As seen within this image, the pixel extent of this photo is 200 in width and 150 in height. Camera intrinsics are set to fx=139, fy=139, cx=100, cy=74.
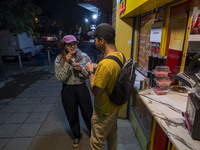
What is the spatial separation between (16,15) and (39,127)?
5.60 m

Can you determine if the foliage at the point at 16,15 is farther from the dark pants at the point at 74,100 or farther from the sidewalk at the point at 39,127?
the dark pants at the point at 74,100

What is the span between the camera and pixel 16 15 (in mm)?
6434

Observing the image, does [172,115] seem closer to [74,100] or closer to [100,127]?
[100,127]

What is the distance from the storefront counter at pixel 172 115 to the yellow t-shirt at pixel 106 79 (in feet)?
1.42

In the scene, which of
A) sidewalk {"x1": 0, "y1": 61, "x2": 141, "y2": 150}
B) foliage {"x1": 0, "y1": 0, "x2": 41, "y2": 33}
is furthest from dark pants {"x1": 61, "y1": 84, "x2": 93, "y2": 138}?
foliage {"x1": 0, "y1": 0, "x2": 41, "y2": 33}

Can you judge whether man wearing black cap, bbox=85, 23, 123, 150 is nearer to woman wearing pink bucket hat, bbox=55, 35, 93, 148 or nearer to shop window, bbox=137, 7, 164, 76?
woman wearing pink bucket hat, bbox=55, 35, 93, 148

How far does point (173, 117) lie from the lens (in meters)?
1.31

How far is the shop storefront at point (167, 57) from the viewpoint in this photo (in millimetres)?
1268

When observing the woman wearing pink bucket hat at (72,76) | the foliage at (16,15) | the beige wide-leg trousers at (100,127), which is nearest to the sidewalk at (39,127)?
the woman wearing pink bucket hat at (72,76)

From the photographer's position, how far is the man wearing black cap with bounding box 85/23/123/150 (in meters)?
1.56

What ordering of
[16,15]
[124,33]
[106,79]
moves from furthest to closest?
[16,15], [124,33], [106,79]

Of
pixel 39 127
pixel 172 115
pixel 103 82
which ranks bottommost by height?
pixel 39 127

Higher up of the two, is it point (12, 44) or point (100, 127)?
point (12, 44)

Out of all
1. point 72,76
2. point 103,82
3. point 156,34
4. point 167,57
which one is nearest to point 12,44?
point 72,76
